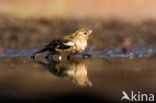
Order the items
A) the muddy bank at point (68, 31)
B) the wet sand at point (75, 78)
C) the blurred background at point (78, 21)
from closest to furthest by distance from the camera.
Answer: the wet sand at point (75, 78) < the muddy bank at point (68, 31) < the blurred background at point (78, 21)

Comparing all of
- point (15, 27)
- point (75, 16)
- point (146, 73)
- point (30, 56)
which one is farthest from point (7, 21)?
point (146, 73)

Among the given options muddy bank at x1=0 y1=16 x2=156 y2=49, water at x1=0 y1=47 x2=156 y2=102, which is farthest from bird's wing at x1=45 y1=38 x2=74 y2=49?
muddy bank at x1=0 y1=16 x2=156 y2=49

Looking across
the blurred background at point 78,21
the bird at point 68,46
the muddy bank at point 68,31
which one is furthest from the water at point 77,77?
the blurred background at point 78,21

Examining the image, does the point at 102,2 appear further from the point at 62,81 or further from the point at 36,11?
the point at 62,81

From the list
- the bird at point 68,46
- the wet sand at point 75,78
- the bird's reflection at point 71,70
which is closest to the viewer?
the wet sand at point 75,78

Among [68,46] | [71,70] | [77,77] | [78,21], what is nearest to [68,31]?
[78,21]

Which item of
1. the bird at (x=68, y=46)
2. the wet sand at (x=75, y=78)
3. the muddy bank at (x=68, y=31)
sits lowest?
the wet sand at (x=75, y=78)

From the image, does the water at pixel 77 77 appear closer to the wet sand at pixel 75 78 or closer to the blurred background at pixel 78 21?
the wet sand at pixel 75 78
